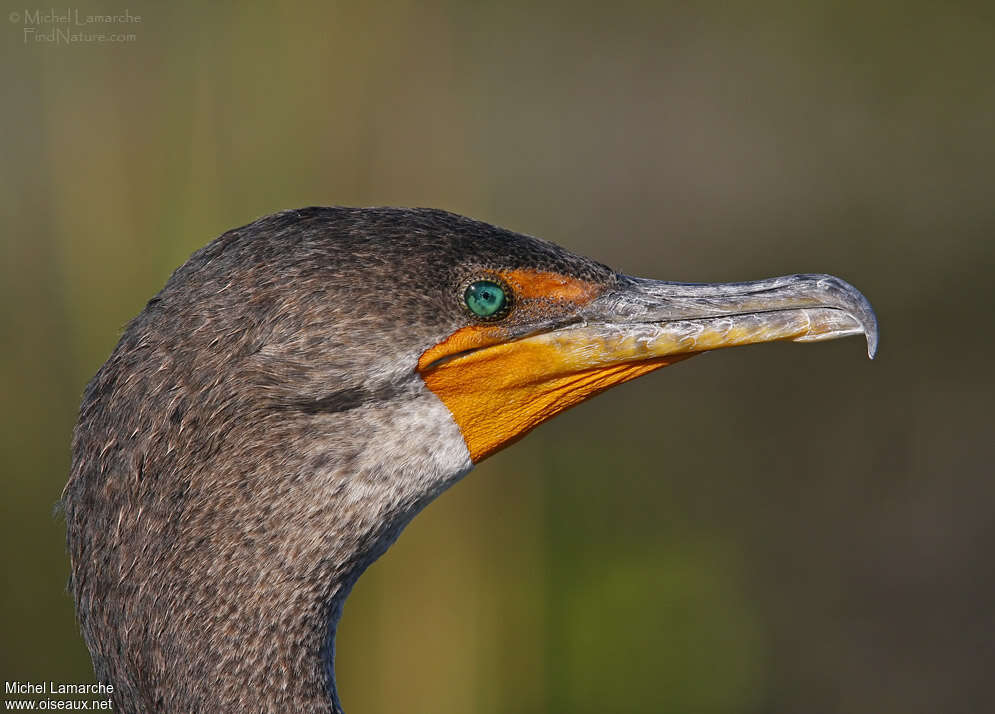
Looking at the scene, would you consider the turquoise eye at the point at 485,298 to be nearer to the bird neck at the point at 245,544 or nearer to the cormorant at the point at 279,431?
the cormorant at the point at 279,431

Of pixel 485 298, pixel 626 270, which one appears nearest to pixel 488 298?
pixel 485 298

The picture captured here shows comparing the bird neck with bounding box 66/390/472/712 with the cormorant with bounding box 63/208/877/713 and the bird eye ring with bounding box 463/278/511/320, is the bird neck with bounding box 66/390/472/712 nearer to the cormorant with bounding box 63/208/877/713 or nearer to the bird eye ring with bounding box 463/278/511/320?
the cormorant with bounding box 63/208/877/713

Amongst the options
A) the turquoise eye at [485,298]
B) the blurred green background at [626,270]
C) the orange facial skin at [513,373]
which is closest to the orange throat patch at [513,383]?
the orange facial skin at [513,373]

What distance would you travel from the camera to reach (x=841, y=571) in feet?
25.1

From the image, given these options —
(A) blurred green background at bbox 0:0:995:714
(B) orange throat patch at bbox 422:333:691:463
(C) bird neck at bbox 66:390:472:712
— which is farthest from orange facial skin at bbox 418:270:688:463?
(A) blurred green background at bbox 0:0:995:714

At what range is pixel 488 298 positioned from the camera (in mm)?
2770

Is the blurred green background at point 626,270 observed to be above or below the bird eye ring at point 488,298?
below

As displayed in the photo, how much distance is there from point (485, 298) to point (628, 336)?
40cm

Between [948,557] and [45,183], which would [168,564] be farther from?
[948,557]

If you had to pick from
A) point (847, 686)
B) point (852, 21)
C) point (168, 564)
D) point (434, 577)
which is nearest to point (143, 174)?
point (434, 577)

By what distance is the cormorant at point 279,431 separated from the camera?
2.60 meters

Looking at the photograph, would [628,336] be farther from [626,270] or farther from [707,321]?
[626,270]

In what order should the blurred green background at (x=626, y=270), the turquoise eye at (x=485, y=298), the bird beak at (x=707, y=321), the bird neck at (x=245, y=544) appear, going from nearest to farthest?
the bird neck at (x=245, y=544) → the turquoise eye at (x=485, y=298) → the bird beak at (x=707, y=321) → the blurred green background at (x=626, y=270)

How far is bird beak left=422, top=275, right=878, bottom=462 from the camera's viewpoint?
284 cm
